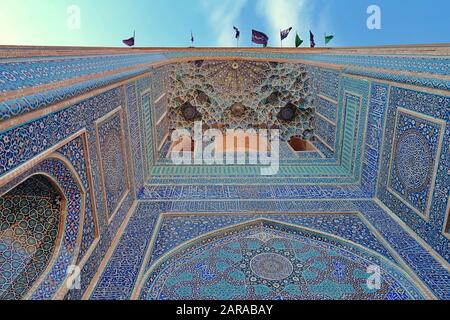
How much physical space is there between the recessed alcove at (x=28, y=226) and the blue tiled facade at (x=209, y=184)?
107 millimetres

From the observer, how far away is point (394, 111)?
4.39 meters

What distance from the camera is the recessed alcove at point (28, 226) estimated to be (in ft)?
9.86

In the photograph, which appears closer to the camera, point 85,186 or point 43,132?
point 43,132

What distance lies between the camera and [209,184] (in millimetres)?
5352

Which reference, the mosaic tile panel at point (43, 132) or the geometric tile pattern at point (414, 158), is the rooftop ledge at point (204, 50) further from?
the geometric tile pattern at point (414, 158)

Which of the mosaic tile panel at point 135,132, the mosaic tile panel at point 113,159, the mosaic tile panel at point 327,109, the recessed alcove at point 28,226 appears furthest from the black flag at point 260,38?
the recessed alcove at point 28,226

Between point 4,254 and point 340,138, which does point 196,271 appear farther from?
point 340,138

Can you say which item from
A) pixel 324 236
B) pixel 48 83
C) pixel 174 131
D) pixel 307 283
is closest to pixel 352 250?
pixel 324 236

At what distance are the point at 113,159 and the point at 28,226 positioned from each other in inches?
47.9

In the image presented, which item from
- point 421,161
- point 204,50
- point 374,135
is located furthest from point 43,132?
point 204,50

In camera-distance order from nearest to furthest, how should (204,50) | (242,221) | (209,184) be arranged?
(242,221) < (209,184) < (204,50)

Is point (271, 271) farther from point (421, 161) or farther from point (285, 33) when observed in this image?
point (285, 33)

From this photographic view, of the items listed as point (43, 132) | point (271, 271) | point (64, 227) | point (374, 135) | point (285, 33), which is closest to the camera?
point (43, 132)

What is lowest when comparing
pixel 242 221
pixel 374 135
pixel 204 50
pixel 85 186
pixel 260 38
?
pixel 242 221
